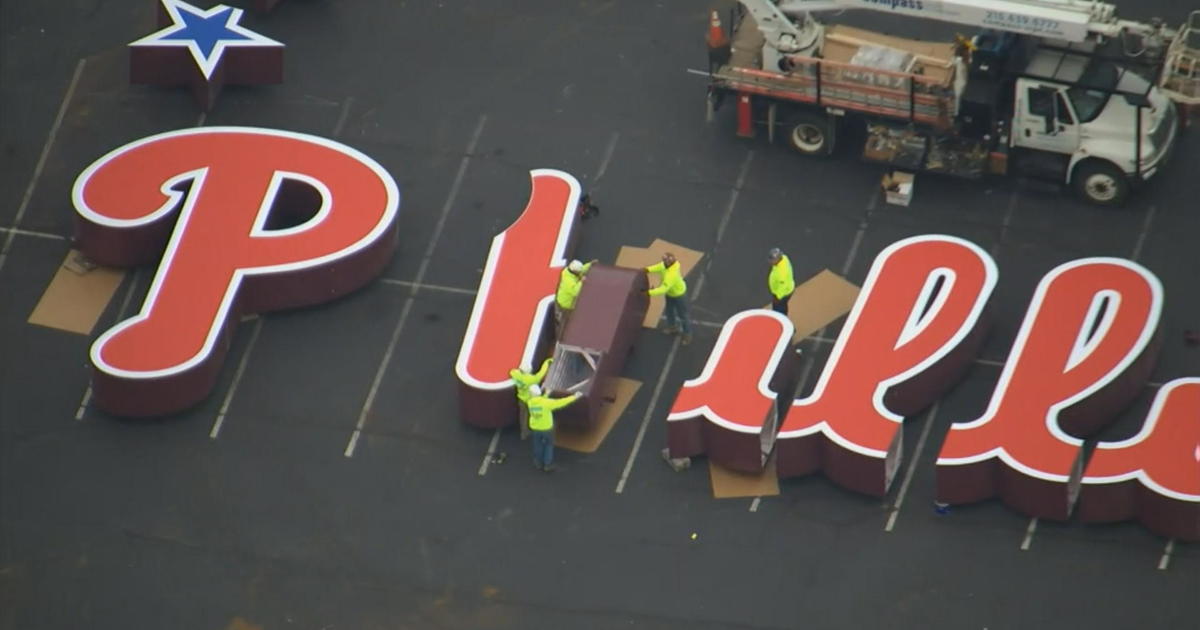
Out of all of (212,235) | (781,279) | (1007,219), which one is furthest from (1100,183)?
(212,235)

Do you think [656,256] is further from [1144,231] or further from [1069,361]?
[1144,231]

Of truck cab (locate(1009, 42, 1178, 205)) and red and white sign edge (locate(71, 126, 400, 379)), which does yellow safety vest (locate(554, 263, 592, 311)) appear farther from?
truck cab (locate(1009, 42, 1178, 205))

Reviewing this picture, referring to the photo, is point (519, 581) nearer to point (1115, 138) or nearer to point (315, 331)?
point (315, 331)

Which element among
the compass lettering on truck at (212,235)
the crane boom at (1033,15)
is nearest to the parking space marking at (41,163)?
the compass lettering on truck at (212,235)

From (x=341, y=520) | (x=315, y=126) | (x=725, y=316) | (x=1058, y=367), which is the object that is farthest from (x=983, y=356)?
(x=315, y=126)

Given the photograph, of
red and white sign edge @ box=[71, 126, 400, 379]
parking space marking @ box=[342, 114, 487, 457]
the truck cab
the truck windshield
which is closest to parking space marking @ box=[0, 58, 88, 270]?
red and white sign edge @ box=[71, 126, 400, 379]

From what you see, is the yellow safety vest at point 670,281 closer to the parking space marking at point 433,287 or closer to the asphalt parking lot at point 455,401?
the asphalt parking lot at point 455,401
